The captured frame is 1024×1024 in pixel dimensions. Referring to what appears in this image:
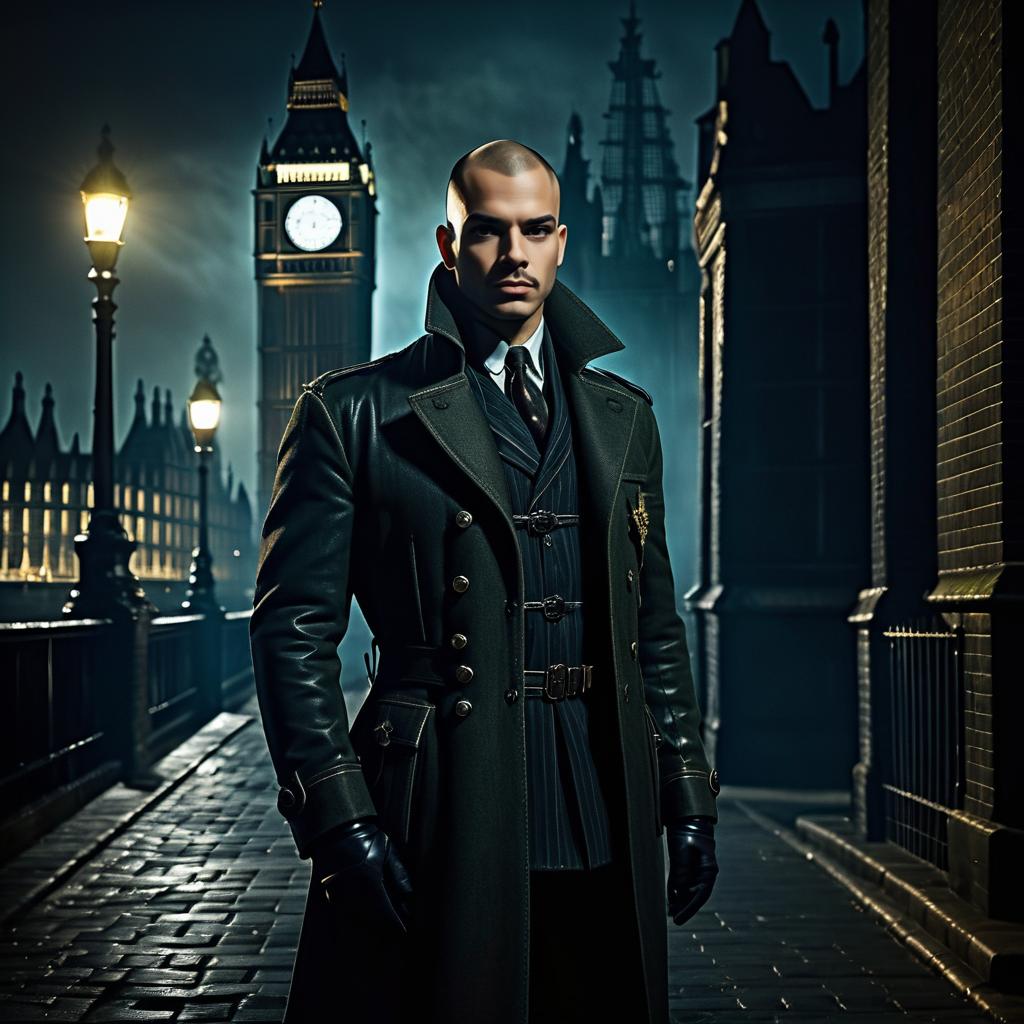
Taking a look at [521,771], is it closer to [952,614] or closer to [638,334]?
[952,614]

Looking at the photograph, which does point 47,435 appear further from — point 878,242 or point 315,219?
point 878,242

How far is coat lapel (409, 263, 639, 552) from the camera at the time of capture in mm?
3062

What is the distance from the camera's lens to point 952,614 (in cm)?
786

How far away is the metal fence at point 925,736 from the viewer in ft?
25.9

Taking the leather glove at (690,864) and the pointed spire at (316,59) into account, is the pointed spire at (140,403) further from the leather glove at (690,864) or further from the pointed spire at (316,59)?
the leather glove at (690,864)

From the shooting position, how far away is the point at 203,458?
825 inches

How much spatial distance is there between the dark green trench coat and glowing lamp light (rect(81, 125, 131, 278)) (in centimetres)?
1061

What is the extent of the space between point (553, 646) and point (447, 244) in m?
0.82

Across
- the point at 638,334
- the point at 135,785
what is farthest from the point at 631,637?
the point at 638,334

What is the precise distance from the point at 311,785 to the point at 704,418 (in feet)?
39.4

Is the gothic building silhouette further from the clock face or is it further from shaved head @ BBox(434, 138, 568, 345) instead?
shaved head @ BBox(434, 138, 568, 345)

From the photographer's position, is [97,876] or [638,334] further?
[638,334]

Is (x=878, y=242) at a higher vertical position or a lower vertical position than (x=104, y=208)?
lower

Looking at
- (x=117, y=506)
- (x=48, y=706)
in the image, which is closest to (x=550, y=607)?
(x=48, y=706)
